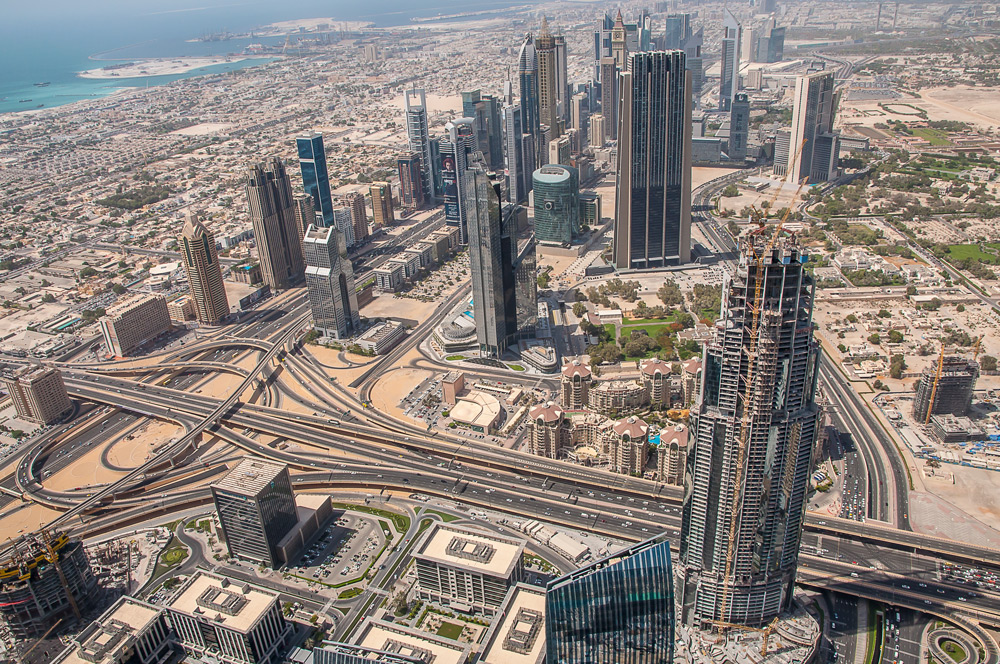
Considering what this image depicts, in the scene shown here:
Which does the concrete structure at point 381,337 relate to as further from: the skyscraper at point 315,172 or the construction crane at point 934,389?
the construction crane at point 934,389

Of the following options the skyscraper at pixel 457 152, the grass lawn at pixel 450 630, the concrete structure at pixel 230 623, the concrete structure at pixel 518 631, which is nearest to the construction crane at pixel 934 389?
the concrete structure at pixel 518 631

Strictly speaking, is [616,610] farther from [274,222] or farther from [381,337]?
[274,222]

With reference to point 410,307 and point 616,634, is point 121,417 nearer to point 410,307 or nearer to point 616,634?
point 410,307

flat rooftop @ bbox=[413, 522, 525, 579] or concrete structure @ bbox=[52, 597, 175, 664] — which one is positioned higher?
flat rooftop @ bbox=[413, 522, 525, 579]

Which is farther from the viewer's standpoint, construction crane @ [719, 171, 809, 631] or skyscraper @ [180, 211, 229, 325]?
skyscraper @ [180, 211, 229, 325]

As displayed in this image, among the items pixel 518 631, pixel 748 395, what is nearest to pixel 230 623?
pixel 518 631

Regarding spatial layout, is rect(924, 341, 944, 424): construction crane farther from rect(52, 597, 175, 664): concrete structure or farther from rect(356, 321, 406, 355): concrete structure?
rect(52, 597, 175, 664): concrete structure

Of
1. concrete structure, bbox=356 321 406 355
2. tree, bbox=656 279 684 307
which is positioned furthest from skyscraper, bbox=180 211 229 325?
tree, bbox=656 279 684 307
